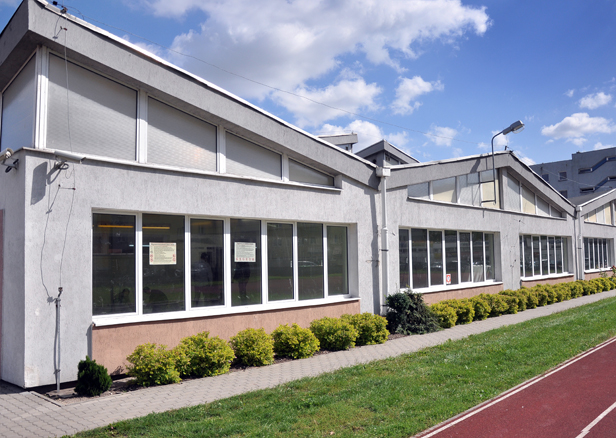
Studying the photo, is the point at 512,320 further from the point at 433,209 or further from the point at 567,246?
the point at 567,246

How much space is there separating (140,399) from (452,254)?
12.7 metres

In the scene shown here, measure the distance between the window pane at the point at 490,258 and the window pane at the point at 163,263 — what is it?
13.8m

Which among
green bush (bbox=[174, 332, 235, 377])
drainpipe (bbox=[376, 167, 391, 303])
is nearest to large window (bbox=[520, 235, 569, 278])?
drainpipe (bbox=[376, 167, 391, 303])

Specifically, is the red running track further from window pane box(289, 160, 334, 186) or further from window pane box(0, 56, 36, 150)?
window pane box(0, 56, 36, 150)

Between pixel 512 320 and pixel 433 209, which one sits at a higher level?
pixel 433 209

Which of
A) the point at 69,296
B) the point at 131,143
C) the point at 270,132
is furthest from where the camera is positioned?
the point at 270,132

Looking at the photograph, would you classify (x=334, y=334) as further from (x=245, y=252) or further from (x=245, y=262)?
(x=245, y=252)

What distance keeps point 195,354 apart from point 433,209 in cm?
1022

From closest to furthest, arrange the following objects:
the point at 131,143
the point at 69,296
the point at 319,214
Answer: the point at 69,296, the point at 131,143, the point at 319,214

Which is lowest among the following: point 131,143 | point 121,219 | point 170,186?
point 121,219

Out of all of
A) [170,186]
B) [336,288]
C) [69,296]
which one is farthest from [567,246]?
[69,296]

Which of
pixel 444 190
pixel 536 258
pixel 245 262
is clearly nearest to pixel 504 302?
pixel 444 190

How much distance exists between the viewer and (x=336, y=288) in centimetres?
1295

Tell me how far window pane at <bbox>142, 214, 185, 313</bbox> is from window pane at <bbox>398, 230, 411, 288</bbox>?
24.7ft
